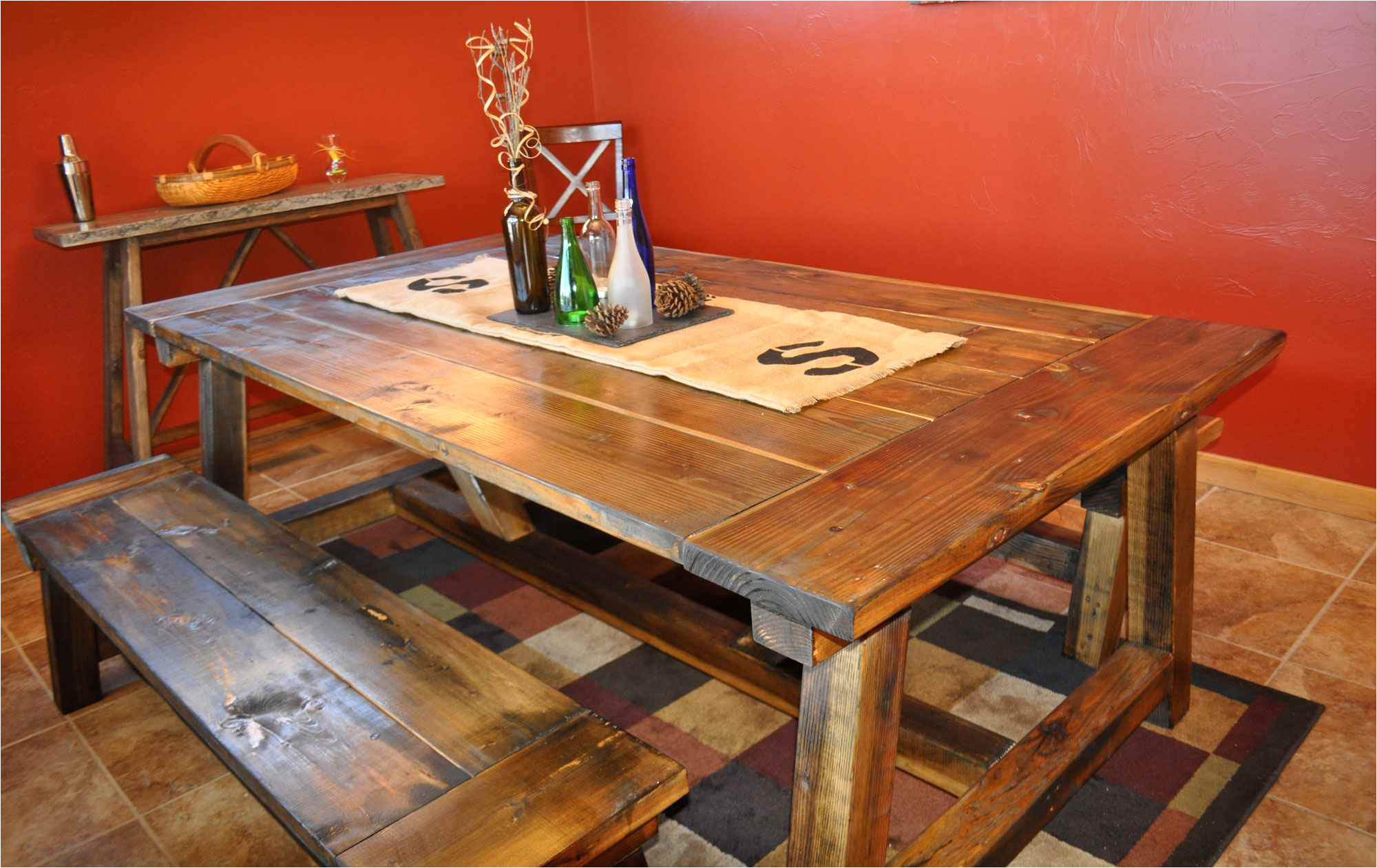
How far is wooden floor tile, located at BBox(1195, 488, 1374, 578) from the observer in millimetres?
2566

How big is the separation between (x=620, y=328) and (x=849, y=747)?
94 cm

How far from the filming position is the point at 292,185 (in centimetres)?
349

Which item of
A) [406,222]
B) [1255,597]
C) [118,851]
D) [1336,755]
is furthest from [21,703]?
[1255,597]

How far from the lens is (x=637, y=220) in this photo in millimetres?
1933

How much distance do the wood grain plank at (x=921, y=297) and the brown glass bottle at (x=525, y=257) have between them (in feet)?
1.48

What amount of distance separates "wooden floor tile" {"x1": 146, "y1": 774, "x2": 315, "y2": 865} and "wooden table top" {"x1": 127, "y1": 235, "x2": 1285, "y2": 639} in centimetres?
76

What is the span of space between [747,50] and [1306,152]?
6.45 ft

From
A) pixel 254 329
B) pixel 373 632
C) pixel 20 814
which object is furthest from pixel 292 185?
pixel 373 632

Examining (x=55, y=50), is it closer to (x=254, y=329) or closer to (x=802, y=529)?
(x=254, y=329)

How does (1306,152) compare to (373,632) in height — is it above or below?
above

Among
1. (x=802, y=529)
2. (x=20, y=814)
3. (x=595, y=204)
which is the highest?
(x=595, y=204)

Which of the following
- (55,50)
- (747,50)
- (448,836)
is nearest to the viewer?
(448,836)

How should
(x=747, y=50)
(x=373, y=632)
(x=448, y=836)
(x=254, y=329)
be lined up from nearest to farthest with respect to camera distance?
(x=448, y=836), (x=373, y=632), (x=254, y=329), (x=747, y=50)

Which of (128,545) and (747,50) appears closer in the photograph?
(128,545)
